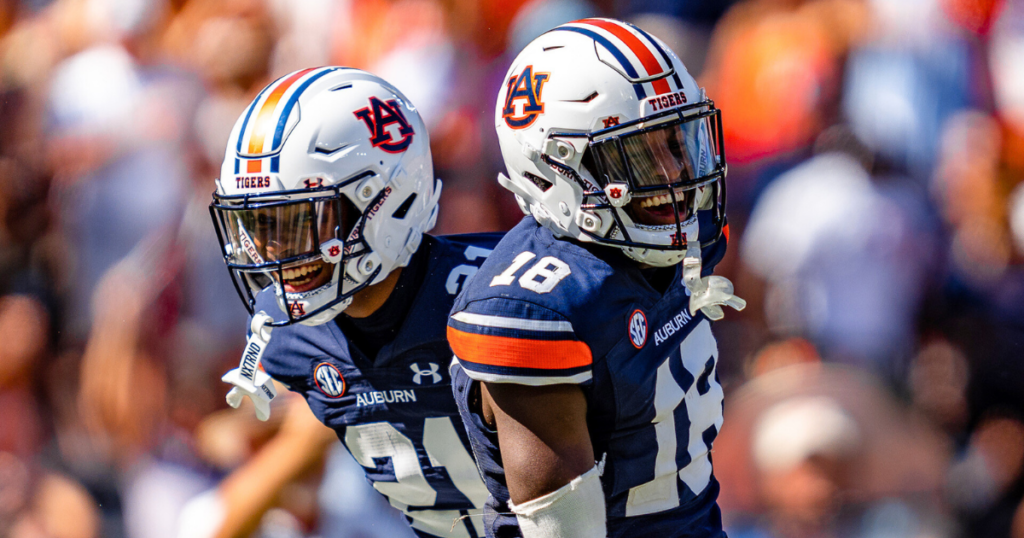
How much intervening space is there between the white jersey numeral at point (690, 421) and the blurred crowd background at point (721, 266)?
1035mm

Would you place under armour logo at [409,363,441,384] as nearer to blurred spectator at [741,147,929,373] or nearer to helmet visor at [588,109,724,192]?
helmet visor at [588,109,724,192]

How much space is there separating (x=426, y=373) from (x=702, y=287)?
0.66 metres

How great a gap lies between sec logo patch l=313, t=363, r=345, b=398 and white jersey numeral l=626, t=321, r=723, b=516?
0.78 meters

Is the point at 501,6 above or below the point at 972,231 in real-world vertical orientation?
above

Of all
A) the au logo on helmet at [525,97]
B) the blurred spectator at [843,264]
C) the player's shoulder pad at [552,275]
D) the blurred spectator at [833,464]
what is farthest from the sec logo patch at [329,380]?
the blurred spectator at [843,264]

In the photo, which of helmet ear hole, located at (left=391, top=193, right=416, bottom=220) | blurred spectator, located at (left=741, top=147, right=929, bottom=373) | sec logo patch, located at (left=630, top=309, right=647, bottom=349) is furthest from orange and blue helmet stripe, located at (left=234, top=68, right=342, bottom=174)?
blurred spectator, located at (left=741, top=147, right=929, bottom=373)

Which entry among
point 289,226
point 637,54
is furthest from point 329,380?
point 637,54

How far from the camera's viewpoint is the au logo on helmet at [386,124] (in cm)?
227

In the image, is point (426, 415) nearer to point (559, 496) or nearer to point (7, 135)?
point (559, 496)

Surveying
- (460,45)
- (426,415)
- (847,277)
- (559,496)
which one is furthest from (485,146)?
(559,496)

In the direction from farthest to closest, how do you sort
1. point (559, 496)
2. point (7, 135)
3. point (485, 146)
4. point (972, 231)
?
point (7, 135) < point (485, 146) < point (972, 231) < point (559, 496)

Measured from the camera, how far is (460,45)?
391 centimetres

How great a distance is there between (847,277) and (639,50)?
1.52 meters

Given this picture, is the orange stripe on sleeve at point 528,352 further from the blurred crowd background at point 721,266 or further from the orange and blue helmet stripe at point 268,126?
the blurred crowd background at point 721,266
